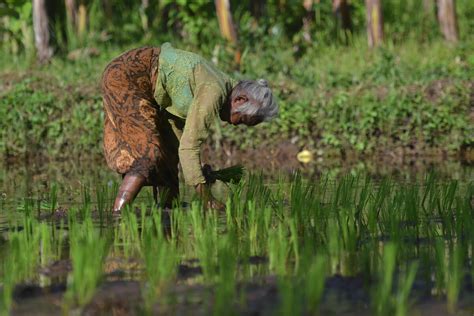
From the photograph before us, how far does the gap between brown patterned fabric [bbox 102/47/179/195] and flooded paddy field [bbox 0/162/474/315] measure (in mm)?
284

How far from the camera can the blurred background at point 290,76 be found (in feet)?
41.0

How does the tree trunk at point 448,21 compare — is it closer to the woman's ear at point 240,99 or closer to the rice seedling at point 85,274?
the woman's ear at point 240,99

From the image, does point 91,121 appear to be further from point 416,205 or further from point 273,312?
point 273,312

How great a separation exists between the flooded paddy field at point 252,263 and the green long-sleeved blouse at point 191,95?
37cm

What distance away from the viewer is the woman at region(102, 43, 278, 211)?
248 inches

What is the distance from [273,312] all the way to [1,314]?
1.02 meters

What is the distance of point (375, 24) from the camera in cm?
1611

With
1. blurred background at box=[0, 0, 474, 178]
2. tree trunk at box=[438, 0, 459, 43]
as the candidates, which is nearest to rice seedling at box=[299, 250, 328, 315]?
blurred background at box=[0, 0, 474, 178]

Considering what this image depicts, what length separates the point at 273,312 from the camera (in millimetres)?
4250

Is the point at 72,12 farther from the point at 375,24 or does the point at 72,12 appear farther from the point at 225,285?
the point at 225,285

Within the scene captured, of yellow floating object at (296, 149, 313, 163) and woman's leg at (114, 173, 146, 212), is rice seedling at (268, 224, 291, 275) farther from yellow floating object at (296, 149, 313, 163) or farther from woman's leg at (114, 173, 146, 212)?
yellow floating object at (296, 149, 313, 163)

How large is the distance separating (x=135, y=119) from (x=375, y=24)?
32.4 ft

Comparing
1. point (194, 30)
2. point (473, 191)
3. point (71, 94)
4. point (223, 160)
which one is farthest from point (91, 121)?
point (473, 191)

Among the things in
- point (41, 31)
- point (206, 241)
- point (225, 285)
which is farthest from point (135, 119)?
point (41, 31)
